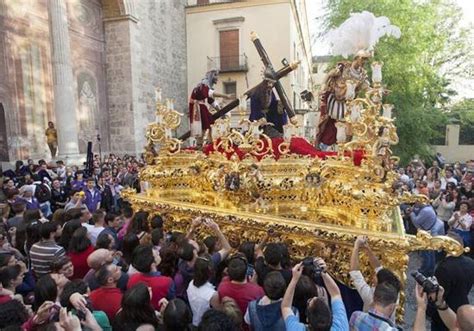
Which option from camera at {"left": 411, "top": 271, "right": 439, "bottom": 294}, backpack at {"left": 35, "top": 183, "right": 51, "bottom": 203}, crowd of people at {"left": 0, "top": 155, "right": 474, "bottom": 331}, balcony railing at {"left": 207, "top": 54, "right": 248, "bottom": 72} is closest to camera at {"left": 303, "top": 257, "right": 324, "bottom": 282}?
crowd of people at {"left": 0, "top": 155, "right": 474, "bottom": 331}

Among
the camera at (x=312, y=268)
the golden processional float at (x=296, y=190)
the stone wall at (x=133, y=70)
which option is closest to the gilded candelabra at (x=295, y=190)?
the golden processional float at (x=296, y=190)

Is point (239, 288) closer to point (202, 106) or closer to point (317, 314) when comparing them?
point (317, 314)

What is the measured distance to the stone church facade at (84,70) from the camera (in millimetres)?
11859

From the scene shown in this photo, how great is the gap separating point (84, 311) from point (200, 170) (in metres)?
3.16

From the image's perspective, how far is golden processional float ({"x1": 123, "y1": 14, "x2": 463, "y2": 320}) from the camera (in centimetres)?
376

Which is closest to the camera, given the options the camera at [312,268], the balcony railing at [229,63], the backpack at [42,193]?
the camera at [312,268]

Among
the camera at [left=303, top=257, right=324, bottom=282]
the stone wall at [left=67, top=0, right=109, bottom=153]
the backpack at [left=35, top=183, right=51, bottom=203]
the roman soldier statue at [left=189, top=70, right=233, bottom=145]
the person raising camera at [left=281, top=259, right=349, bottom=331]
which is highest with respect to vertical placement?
the stone wall at [left=67, top=0, right=109, bottom=153]

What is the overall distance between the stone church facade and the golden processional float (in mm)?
8223

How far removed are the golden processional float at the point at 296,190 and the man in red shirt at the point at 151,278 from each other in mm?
1536

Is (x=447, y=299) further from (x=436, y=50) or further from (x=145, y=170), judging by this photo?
(x=436, y=50)

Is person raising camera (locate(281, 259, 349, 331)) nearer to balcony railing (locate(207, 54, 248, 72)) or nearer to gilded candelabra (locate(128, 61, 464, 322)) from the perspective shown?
gilded candelabra (locate(128, 61, 464, 322))

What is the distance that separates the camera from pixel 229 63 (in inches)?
920

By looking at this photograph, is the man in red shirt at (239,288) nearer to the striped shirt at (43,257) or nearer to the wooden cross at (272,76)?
the striped shirt at (43,257)

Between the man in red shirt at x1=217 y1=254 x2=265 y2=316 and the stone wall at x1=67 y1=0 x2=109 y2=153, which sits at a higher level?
the stone wall at x1=67 y1=0 x2=109 y2=153
